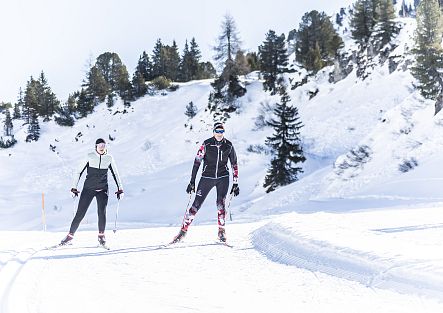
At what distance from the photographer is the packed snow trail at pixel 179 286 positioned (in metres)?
4.04

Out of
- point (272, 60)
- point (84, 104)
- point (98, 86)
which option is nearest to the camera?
point (272, 60)

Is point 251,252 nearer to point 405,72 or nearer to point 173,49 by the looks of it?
point 405,72

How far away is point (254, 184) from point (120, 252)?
28.8 metres

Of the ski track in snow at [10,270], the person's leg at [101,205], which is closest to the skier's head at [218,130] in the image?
the person's leg at [101,205]

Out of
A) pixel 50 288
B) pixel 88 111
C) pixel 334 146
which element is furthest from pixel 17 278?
pixel 88 111

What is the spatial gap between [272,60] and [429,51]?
26387 millimetres

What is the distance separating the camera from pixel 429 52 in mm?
30266

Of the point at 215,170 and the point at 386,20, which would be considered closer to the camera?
the point at 215,170

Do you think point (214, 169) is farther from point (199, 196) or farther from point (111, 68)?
point (111, 68)

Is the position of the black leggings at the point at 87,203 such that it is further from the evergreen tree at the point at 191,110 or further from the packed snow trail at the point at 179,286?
the evergreen tree at the point at 191,110

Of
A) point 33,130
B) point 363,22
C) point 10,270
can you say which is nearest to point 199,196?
point 10,270

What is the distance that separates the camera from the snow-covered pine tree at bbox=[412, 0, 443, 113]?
97.5ft

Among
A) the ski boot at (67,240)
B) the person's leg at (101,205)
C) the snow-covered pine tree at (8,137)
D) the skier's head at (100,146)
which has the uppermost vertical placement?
the snow-covered pine tree at (8,137)

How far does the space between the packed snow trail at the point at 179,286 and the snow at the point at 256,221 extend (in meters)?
0.02
